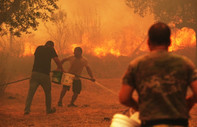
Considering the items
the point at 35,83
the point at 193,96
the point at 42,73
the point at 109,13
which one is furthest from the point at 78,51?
the point at 109,13

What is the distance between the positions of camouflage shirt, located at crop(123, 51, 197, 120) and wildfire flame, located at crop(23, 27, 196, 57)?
23.7 metres

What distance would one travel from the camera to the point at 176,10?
17.8 m

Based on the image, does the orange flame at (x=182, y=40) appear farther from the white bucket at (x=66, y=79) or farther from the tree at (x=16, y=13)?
the white bucket at (x=66, y=79)

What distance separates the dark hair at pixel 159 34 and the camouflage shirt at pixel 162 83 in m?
0.10

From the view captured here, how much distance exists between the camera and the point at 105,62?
80.7ft

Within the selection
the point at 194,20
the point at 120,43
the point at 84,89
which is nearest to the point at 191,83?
the point at 84,89

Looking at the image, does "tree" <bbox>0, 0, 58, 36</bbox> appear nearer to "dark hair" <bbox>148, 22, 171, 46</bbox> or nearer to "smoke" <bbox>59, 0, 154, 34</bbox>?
"dark hair" <bbox>148, 22, 171, 46</bbox>

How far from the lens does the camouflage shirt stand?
1989mm

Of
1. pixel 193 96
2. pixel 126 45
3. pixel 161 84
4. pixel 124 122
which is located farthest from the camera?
pixel 126 45

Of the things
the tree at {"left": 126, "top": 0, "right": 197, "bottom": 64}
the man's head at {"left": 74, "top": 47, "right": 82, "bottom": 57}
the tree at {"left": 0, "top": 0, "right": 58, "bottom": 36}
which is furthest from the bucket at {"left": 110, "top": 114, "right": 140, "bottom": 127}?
the tree at {"left": 126, "top": 0, "right": 197, "bottom": 64}

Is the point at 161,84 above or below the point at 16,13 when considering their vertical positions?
below

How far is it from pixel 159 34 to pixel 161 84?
42 cm

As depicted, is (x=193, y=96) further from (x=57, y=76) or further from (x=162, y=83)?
(x=57, y=76)

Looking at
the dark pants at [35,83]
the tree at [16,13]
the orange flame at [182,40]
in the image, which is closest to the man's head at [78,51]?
the tree at [16,13]
